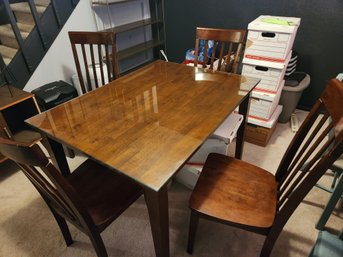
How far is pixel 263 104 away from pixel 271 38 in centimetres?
54

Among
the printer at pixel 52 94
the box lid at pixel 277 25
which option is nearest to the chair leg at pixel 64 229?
the printer at pixel 52 94

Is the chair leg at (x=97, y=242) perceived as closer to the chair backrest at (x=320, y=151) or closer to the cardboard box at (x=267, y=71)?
the chair backrest at (x=320, y=151)

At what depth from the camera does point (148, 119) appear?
3.63 ft

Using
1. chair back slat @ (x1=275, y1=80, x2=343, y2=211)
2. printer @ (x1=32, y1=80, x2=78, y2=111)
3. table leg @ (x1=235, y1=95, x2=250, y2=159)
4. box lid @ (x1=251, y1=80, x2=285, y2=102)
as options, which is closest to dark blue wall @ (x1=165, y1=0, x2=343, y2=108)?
box lid @ (x1=251, y1=80, x2=285, y2=102)

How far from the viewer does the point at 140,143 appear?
956mm

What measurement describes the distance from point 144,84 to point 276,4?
5.84 feet

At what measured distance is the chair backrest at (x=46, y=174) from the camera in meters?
0.68

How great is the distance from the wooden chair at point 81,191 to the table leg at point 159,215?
25cm

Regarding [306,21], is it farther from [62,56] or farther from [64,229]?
[64,229]

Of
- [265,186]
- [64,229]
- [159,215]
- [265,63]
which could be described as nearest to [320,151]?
[265,186]

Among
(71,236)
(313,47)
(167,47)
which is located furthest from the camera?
(167,47)

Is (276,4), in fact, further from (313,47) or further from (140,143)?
(140,143)

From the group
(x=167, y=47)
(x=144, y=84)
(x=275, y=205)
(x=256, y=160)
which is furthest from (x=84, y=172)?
(x=167, y=47)

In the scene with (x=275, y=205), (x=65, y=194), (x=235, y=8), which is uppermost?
(x=235, y=8)
